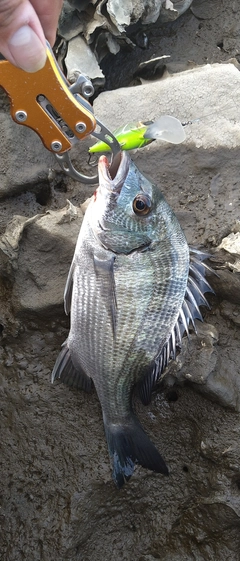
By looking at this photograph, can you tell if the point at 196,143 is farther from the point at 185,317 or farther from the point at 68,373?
the point at 68,373

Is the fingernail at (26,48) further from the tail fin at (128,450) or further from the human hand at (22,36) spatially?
the tail fin at (128,450)

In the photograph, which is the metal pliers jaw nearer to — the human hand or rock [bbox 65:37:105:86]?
the human hand

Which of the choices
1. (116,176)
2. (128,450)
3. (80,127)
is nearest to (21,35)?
(80,127)

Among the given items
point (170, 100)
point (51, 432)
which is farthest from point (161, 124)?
point (51, 432)

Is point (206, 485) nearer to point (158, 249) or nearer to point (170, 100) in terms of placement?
point (158, 249)

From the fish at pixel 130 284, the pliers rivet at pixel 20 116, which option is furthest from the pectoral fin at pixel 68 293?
the pliers rivet at pixel 20 116

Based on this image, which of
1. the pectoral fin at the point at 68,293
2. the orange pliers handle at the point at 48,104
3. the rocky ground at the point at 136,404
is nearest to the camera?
the orange pliers handle at the point at 48,104
